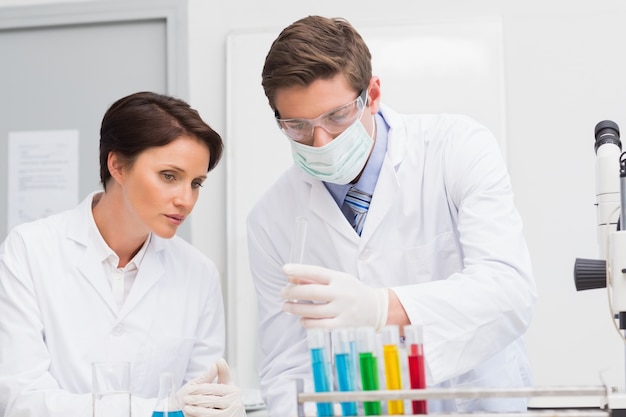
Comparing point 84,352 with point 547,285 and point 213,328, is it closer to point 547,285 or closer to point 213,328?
point 213,328

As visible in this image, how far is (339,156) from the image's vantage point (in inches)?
57.4

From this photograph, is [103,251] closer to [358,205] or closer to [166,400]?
[358,205]

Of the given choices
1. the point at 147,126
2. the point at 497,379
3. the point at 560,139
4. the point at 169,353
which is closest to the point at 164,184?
the point at 147,126

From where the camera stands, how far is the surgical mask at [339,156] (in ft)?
4.73

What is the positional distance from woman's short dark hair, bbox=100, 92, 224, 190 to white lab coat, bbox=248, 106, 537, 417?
30cm

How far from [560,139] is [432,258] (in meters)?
1.07

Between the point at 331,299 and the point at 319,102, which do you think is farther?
the point at 319,102

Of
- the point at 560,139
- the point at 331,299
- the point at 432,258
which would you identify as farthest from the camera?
the point at 560,139

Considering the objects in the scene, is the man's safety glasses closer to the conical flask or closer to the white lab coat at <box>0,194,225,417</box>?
the conical flask

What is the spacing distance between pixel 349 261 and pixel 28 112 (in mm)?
1705

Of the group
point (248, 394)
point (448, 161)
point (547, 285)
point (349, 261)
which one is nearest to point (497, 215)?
point (448, 161)

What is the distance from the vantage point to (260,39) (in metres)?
2.54

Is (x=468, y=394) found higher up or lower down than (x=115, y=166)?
lower down

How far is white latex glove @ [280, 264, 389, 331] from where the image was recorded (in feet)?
3.60
